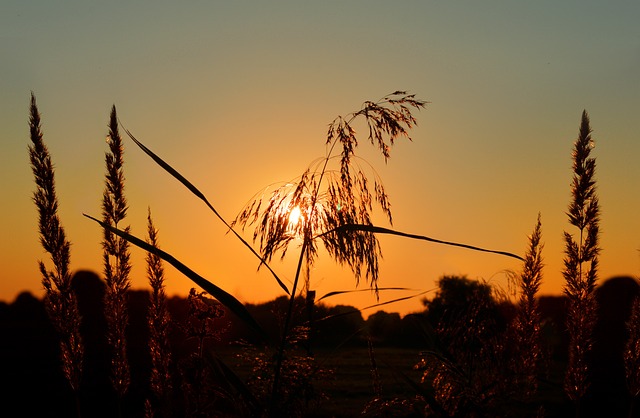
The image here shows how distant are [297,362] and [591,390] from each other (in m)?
20.3

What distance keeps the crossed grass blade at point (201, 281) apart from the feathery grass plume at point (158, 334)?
11.4ft

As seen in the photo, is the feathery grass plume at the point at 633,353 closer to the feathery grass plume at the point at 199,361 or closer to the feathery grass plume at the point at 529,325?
the feathery grass plume at the point at 529,325

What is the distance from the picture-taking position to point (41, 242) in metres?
5.70

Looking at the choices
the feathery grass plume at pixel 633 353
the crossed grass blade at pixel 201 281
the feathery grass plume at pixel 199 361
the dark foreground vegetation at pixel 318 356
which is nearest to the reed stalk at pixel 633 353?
the feathery grass plume at pixel 633 353


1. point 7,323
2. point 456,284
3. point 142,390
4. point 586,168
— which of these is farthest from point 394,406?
point 456,284

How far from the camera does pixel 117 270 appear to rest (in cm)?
616

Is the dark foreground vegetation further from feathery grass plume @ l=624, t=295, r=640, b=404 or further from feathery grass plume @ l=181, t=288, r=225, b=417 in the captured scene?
feathery grass plume @ l=624, t=295, r=640, b=404

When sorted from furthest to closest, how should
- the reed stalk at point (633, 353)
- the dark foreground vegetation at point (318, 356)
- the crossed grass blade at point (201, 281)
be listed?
the reed stalk at point (633, 353)
the dark foreground vegetation at point (318, 356)
the crossed grass blade at point (201, 281)

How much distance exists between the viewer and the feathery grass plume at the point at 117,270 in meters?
6.06

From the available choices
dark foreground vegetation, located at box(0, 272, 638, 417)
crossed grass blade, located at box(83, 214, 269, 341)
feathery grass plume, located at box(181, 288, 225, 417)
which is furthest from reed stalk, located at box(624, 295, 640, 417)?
crossed grass blade, located at box(83, 214, 269, 341)

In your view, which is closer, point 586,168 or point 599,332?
point 586,168

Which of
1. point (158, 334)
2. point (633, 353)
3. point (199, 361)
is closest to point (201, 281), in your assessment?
point (199, 361)

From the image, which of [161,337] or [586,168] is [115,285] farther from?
[586,168]

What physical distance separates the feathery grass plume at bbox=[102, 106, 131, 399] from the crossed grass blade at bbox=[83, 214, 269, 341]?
3.75 metres
